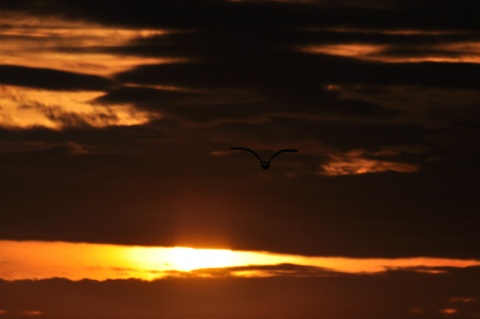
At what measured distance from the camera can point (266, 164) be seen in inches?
4419

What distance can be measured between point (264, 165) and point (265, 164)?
101cm

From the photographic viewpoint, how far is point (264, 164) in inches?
4424

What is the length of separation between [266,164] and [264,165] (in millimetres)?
871

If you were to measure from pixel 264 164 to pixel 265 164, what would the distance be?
1.04 m

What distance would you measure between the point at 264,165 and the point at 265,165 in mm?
447

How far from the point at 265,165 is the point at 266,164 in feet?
1.88

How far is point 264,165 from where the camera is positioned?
112 meters

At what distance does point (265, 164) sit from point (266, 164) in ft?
3.25

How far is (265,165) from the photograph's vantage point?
112438mm
